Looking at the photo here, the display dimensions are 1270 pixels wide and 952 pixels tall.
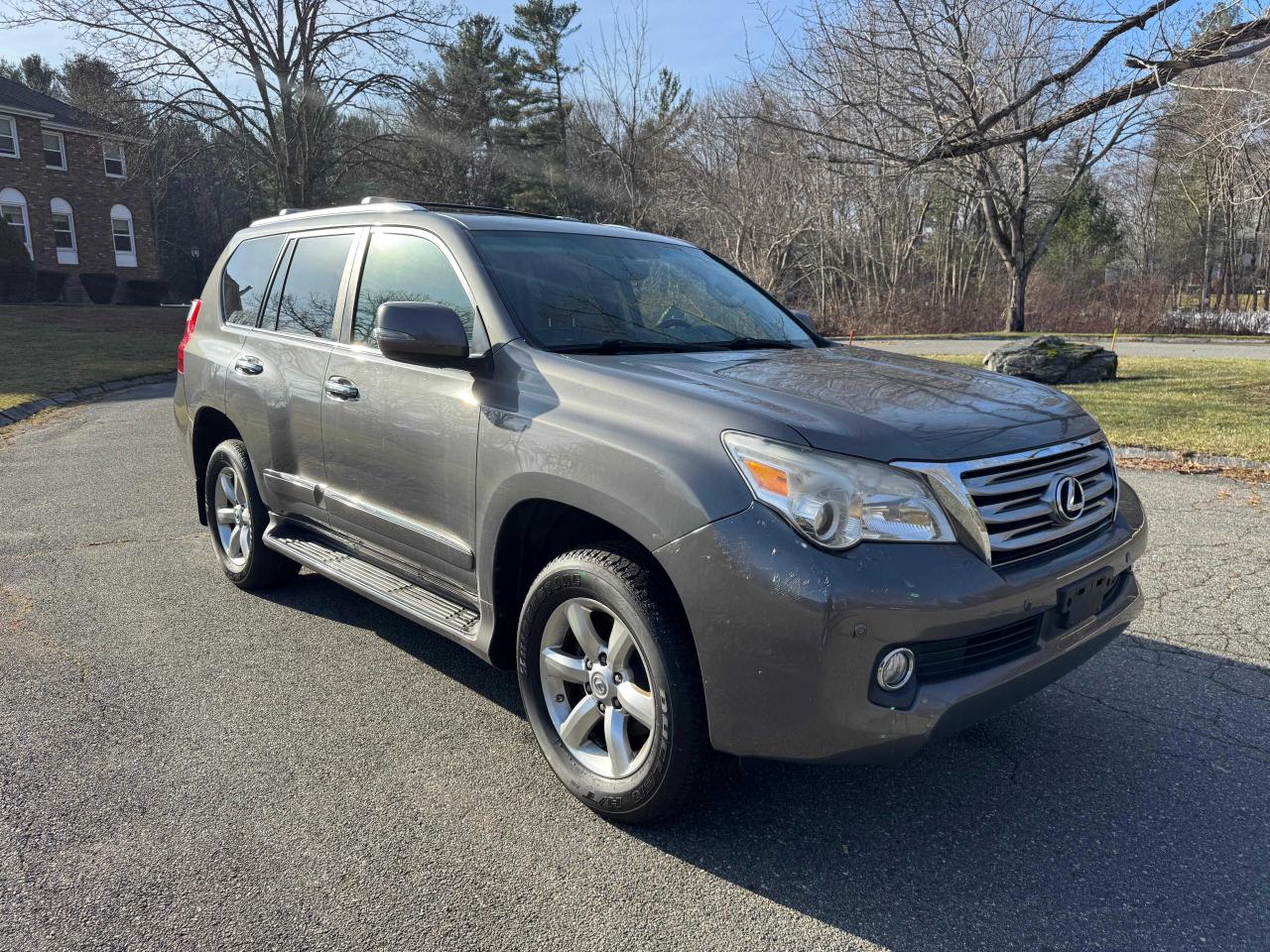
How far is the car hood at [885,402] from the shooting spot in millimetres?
2516

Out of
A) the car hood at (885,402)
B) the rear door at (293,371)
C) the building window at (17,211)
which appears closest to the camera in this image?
the car hood at (885,402)

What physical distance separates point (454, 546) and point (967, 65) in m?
9.91

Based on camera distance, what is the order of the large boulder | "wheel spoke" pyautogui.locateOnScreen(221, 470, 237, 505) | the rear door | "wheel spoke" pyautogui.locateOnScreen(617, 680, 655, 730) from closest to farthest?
"wheel spoke" pyautogui.locateOnScreen(617, 680, 655, 730), the rear door, "wheel spoke" pyautogui.locateOnScreen(221, 470, 237, 505), the large boulder


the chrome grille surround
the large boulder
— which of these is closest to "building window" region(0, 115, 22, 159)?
the large boulder

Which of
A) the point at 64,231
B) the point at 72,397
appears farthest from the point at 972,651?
the point at 64,231

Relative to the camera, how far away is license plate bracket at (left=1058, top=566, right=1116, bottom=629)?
2715 millimetres

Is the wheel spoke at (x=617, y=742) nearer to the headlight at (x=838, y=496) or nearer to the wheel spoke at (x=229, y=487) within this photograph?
the headlight at (x=838, y=496)

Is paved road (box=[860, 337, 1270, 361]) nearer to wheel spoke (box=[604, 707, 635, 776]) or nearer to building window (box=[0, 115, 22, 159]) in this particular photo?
wheel spoke (box=[604, 707, 635, 776])

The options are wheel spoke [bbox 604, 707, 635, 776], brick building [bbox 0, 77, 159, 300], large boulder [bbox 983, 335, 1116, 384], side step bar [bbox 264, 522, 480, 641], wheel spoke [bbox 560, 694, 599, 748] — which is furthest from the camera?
brick building [bbox 0, 77, 159, 300]

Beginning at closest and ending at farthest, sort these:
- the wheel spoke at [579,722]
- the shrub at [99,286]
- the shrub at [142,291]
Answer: the wheel spoke at [579,722] → the shrub at [99,286] → the shrub at [142,291]

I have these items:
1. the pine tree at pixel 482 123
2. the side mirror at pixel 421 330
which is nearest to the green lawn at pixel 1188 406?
the side mirror at pixel 421 330

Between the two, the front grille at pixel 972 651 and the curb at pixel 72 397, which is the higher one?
the front grille at pixel 972 651

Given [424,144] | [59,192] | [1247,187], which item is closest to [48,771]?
[1247,187]

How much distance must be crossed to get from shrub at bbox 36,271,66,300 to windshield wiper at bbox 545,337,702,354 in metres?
37.4
